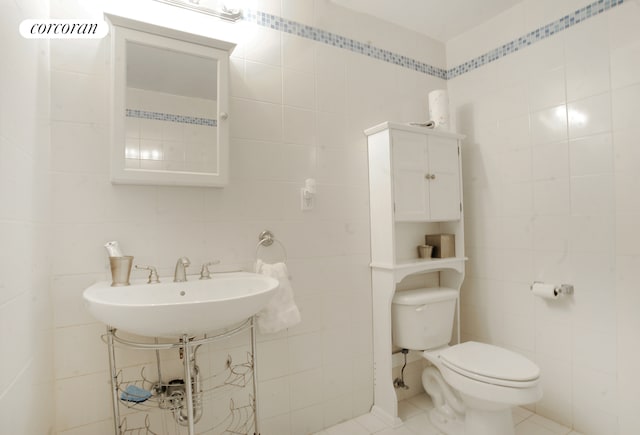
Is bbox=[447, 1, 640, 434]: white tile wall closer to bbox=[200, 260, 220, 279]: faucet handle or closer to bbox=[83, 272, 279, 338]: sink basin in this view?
bbox=[83, 272, 279, 338]: sink basin

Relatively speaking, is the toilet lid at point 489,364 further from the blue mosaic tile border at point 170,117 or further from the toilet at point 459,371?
the blue mosaic tile border at point 170,117

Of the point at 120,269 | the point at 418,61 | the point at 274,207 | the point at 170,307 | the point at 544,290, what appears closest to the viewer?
the point at 170,307

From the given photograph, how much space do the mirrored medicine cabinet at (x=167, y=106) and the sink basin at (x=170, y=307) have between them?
426mm

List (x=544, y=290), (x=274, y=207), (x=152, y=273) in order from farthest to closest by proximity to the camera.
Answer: (x=544, y=290) < (x=274, y=207) < (x=152, y=273)

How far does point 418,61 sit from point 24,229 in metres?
2.29

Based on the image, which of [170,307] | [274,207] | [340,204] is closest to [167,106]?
[274,207]

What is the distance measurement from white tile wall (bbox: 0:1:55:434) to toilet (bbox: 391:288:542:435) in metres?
1.59

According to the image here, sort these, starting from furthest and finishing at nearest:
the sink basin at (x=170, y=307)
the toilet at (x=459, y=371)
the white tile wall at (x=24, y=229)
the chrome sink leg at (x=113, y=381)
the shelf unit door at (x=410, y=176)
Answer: the shelf unit door at (x=410, y=176) → the toilet at (x=459, y=371) → the chrome sink leg at (x=113, y=381) → the sink basin at (x=170, y=307) → the white tile wall at (x=24, y=229)

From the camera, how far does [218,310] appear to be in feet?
3.31

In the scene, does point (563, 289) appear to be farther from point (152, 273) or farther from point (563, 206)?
point (152, 273)

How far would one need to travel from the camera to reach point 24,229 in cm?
98

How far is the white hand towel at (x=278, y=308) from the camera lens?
149 centimetres

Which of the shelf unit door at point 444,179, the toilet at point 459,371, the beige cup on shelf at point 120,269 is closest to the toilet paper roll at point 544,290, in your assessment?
the toilet at point 459,371

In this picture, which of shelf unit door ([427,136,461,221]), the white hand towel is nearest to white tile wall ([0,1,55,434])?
the white hand towel
